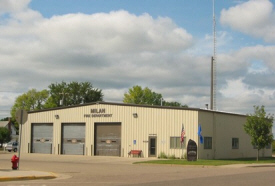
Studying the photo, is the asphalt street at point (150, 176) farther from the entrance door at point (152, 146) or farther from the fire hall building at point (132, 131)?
the entrance door at point (152, 146)

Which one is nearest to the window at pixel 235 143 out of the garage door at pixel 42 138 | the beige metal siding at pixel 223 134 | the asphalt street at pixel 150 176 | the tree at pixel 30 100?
the beige metal siding at pixel 223 134

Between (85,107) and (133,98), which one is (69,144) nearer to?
(85,107)

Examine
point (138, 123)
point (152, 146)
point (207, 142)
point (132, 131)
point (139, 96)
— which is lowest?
point (152, 146)

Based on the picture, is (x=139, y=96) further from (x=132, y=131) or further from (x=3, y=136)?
(x=132, y=131)

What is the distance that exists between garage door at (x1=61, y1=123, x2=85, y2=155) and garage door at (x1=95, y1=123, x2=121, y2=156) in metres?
1.94

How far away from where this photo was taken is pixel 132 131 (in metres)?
46.4

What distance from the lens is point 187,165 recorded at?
3306 cm

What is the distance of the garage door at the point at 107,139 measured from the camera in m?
47.7

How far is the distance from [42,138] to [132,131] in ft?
40.3

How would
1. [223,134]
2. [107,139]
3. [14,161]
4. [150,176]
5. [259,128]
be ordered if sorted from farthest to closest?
[107,139]
[223,134]
[259,128]
[14,161]
[150,176]

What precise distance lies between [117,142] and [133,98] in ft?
186

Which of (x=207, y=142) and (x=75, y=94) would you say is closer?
(x=207, y=142)

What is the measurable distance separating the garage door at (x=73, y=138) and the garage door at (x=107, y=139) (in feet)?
6.36

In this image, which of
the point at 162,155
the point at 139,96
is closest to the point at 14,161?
the point at 162,155
